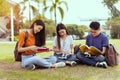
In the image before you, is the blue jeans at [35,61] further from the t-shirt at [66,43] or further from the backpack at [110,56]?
the backpack at [110,56]

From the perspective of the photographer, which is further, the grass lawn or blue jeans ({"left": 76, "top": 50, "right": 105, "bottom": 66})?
blue jeans ({"left": 76, "top": 50, "right": 105, "bottom": 66})

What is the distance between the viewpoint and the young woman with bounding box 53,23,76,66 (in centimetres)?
708

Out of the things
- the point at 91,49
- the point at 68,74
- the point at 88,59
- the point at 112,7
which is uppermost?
the point at 112,7

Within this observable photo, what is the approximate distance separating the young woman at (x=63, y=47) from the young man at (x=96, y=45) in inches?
7.5

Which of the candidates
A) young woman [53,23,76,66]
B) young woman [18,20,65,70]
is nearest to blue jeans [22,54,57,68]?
young woman [18,20,65,70]

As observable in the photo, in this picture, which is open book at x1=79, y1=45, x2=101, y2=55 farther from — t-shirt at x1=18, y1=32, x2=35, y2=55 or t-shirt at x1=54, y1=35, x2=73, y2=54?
t-shirt at x1=18, y1=32, x2=35, y2=55

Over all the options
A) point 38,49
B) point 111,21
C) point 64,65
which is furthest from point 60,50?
point 111,21

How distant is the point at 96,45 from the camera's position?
7004mm

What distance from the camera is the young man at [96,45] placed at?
6832 mm

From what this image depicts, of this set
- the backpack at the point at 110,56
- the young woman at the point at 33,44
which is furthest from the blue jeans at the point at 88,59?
the young woman at the point at 33,44

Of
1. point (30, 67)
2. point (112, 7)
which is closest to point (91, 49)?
point (30, 67)

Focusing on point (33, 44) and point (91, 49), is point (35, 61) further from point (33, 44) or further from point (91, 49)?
point (91, 49)

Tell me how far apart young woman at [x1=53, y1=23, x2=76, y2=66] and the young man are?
7.5 inches

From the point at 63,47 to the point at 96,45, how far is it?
2.29 ft
